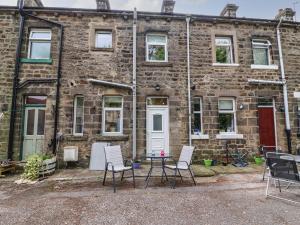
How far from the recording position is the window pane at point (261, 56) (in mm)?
9609

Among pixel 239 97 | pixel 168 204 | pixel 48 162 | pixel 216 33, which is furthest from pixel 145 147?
pixel 216 33

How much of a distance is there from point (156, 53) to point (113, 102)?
298 cm

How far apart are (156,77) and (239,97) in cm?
384

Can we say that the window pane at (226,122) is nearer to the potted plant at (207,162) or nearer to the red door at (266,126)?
the red door at (266,126)

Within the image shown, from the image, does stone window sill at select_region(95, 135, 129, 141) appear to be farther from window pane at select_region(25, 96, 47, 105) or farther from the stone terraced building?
window pane at select_region(25, 96, 47, 105)

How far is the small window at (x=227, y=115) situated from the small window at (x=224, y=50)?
6.16 ft

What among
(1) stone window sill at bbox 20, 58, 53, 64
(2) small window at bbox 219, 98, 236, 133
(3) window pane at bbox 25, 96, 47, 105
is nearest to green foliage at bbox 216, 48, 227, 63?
(2) small window at bbox 219, 98, 236, 133

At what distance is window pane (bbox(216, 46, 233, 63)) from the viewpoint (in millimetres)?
9367

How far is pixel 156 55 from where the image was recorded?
915 centimetres

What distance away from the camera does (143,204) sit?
4.30 metres

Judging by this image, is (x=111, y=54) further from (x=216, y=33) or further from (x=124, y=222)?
(x=124, y=222)

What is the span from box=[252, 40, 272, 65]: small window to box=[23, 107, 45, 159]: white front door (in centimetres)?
998

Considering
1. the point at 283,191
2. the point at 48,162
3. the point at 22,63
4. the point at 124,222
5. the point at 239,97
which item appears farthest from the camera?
the point at 239,97

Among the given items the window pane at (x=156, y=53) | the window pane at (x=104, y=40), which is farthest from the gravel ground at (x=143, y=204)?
the window pane at (x=104, y=40)
